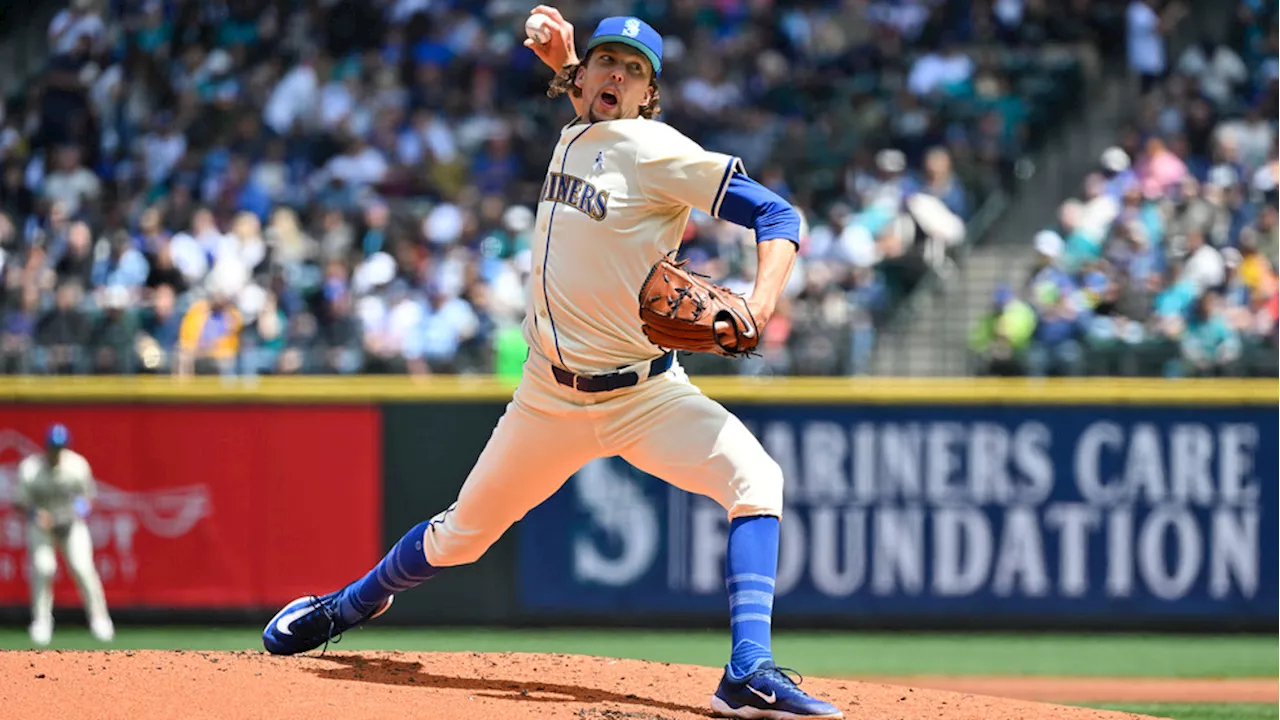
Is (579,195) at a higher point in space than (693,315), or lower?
higher

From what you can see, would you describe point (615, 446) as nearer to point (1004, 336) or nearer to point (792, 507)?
point (792, 507)

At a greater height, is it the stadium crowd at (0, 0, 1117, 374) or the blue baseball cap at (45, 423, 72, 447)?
the stadium crowd at (0, 0, 1117, 374)

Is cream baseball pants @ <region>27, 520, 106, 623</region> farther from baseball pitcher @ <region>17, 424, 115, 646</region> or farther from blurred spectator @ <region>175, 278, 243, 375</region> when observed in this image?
blurred spectator @ <region>175, 278, 243, 375</region>

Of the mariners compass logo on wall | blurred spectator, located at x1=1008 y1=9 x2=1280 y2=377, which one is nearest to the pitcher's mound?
the mariners compass logo on wall

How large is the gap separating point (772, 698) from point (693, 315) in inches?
43.7

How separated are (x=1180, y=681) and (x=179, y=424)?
677cm

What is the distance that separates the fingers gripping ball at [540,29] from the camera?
18.5 feet

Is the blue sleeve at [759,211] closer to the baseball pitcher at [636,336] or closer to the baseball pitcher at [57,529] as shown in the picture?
the baseball pitcher at [636,336]

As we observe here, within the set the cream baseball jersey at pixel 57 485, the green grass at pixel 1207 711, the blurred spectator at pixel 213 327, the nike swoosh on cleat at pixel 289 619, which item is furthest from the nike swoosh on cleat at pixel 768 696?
the blurred spectator at pixel 213 327

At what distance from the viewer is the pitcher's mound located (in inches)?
203

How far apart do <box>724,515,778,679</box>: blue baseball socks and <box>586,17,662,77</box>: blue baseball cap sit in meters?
1.40

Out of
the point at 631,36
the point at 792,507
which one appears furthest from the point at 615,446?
the point at 792,507

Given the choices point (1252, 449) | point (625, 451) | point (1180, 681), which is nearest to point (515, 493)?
point (625, 451)

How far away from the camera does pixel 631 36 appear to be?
17.4 ft
